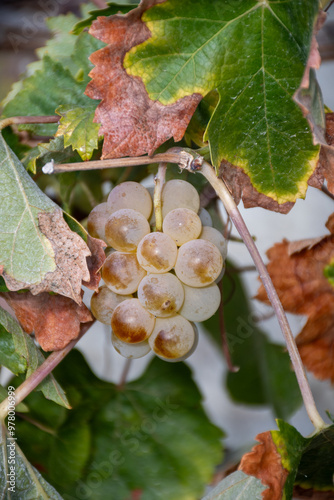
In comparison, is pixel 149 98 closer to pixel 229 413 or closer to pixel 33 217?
pixel 33 217

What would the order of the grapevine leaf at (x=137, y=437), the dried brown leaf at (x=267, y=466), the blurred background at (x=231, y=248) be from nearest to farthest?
the dried brown leaf at (x=267, y=466) → the grapevine leaf at (x=137, y=437) → the blurred background at (x=231, y=248)

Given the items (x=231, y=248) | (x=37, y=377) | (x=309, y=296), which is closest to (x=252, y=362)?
(x=231, y=248)

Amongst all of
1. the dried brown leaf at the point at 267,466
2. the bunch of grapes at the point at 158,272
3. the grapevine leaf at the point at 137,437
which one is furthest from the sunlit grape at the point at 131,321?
the grapevine leaf at the point at 137,437

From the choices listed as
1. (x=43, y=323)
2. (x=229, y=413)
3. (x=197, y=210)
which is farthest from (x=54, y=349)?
(x=229, y=413)

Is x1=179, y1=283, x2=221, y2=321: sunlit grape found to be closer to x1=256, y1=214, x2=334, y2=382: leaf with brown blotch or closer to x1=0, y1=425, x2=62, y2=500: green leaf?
x1=256, y1=214, x2=334, y2=382: leaf with brown blotch

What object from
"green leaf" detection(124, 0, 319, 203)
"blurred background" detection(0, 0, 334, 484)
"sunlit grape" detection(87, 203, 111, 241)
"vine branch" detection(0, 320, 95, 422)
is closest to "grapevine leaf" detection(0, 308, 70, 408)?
"vine branch" detection(0, 320, 95, 422)

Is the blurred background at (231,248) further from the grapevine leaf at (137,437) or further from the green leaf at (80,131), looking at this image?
the green leaf at (80,131)

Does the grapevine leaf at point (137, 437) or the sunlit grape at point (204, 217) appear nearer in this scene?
the sunlit grape at point (204, 217)

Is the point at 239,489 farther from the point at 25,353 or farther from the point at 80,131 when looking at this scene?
the point at 80,131
